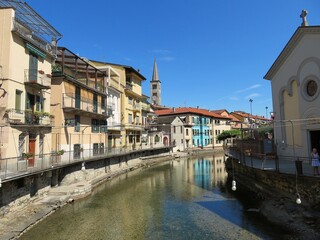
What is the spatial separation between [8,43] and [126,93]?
1050 inches

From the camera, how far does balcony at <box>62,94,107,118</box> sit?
1046 inches

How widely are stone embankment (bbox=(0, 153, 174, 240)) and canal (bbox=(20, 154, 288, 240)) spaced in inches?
19.4

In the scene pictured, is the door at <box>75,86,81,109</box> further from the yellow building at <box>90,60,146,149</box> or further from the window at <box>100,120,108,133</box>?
the yellow building at <box>90,60,146,149</box>

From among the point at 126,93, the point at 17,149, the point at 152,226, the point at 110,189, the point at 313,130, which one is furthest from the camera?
the point at 126,93

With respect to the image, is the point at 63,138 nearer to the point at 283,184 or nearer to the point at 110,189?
the point at 110,189

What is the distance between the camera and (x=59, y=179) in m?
23.1

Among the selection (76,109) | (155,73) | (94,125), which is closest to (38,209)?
(76,109)

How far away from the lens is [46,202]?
18500mm

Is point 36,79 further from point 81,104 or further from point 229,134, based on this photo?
point 229,134

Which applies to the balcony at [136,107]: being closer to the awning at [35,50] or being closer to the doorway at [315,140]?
the awning at [35,50]

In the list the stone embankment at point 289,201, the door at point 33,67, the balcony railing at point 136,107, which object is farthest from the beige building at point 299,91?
the balcony railing at point 136,107

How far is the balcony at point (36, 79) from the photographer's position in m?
19.7

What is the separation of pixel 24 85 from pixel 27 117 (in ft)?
7.55

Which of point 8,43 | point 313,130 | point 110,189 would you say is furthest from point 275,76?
point 8,43
